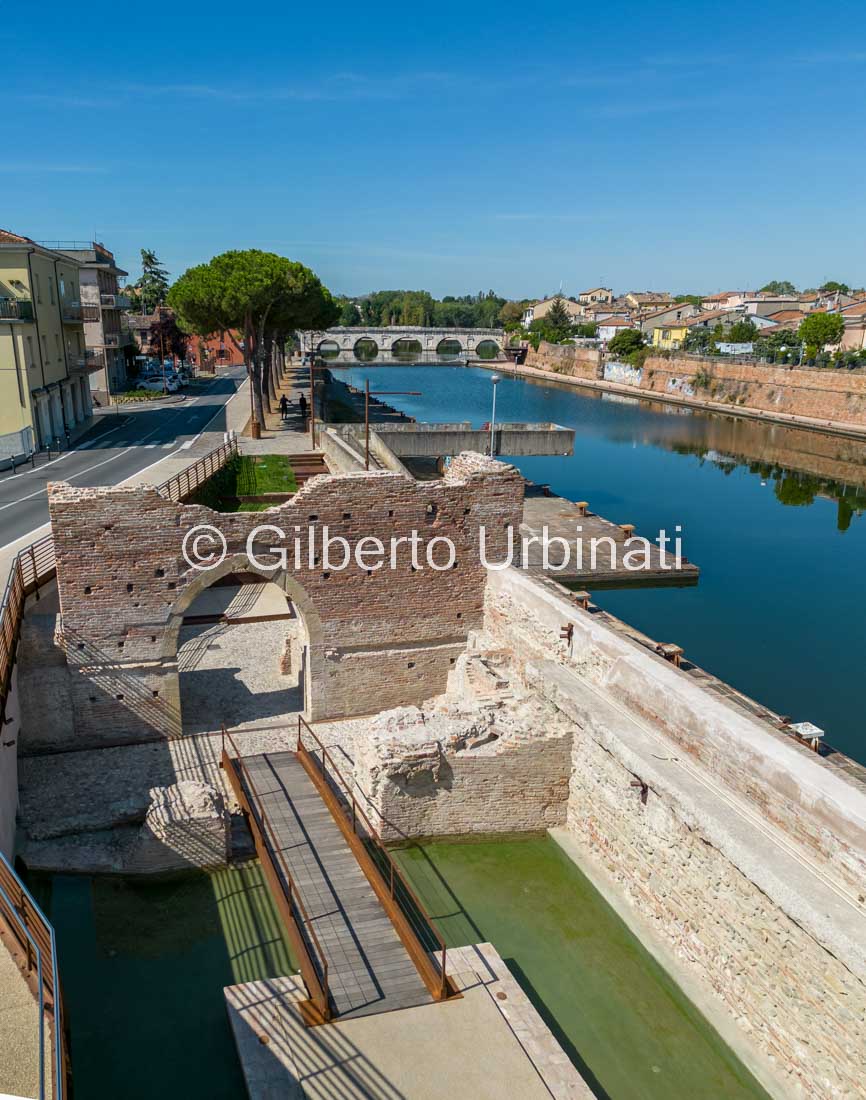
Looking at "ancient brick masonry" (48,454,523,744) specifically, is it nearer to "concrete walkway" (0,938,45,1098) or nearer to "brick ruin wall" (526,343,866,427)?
"concrete walkway" (0,938,45,1098)

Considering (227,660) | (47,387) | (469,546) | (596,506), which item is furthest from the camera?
(596,506)

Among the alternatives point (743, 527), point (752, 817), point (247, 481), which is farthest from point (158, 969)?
point (743, 527)

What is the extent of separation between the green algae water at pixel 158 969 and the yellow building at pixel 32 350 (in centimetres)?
2126

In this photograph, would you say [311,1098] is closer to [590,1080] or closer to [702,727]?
[590,1080]

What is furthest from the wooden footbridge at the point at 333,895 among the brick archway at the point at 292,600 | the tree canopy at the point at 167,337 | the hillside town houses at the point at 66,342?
the tree canopy at the point at 167,337

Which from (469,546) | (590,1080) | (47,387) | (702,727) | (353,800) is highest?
(47,387)

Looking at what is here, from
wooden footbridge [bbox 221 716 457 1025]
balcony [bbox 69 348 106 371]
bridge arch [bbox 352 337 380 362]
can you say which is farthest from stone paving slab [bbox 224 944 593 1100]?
bridge arch [bbox 352 337 380 362]

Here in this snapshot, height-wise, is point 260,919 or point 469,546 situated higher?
point 469,546

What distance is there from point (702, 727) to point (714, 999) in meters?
2.80

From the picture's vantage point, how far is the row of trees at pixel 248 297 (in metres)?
29.2

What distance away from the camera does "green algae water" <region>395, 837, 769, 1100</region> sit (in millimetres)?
7824

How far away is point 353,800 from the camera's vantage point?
33.6 feet

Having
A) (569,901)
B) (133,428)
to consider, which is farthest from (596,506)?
(569,901)

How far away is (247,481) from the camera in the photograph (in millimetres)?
24766
